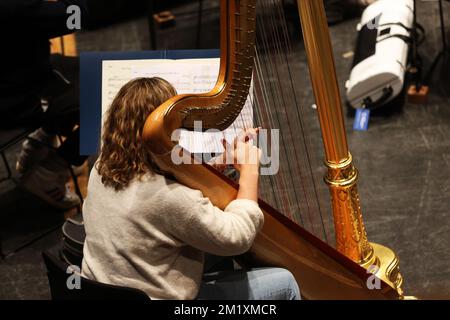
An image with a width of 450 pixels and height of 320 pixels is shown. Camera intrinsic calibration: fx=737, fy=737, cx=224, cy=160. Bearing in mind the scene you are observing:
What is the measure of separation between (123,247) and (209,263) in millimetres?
524

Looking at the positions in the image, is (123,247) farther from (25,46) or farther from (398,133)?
(398,133)

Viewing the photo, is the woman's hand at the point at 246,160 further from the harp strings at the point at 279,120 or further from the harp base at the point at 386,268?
the harp base at the point at 386,268

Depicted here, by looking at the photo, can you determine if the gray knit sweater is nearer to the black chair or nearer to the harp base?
the black chair

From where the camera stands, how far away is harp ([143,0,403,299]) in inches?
70.1

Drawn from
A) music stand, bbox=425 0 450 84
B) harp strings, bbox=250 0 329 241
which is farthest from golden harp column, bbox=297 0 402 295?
music stand, bbox=425 0 450 84

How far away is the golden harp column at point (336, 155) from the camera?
6.33 ft

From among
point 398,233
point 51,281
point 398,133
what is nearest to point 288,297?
point 51,281

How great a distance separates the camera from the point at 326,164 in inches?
84.9

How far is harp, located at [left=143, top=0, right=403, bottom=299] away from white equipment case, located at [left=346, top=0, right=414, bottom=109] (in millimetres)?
1302

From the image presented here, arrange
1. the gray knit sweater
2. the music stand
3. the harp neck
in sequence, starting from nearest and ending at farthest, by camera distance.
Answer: the harp neck → the gray knit sweater → the music stand

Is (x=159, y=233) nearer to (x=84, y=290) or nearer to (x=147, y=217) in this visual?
(x=147, y=217)

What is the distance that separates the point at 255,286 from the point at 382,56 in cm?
197

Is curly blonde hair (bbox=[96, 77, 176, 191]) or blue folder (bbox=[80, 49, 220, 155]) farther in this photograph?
blue folder (bbox=[80, 49, 220, 155])

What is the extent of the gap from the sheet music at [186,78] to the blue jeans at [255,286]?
1.30 feet
